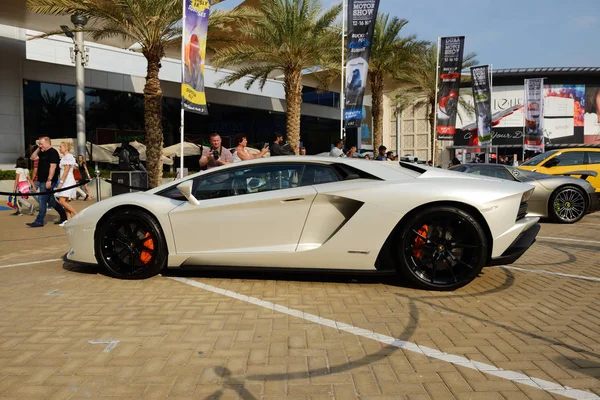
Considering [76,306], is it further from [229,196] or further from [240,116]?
[240,116]

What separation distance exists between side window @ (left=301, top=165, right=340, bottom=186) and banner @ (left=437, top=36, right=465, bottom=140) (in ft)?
61.3

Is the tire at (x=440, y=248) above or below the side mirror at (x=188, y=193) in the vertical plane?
below

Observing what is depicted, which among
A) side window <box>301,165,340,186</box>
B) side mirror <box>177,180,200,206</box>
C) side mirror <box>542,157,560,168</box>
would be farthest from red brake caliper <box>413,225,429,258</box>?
side mirror <box>542,157,560,168</box>

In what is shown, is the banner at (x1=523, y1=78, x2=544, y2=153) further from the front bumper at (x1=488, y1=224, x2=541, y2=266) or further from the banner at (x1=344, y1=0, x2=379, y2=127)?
the front bumper at (x1=488, y1=224, x2=541, y2=266)

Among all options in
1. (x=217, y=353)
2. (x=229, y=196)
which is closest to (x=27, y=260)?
(x=229, y=196)

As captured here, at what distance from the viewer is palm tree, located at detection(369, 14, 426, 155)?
24.3 metres

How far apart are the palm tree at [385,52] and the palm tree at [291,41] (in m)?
4.08

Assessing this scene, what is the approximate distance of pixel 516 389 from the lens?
8.68ft

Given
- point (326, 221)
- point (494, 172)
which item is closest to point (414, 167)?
point (326, 221)

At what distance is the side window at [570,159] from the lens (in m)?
12.7

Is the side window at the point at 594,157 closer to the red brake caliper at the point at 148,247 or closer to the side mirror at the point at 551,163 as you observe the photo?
the side mirror at the point at 551,163

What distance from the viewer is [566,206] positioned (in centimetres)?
1061

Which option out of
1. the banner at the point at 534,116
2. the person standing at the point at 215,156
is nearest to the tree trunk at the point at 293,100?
the person standing at the point at 215,156

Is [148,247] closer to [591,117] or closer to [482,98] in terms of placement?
[482,98]
